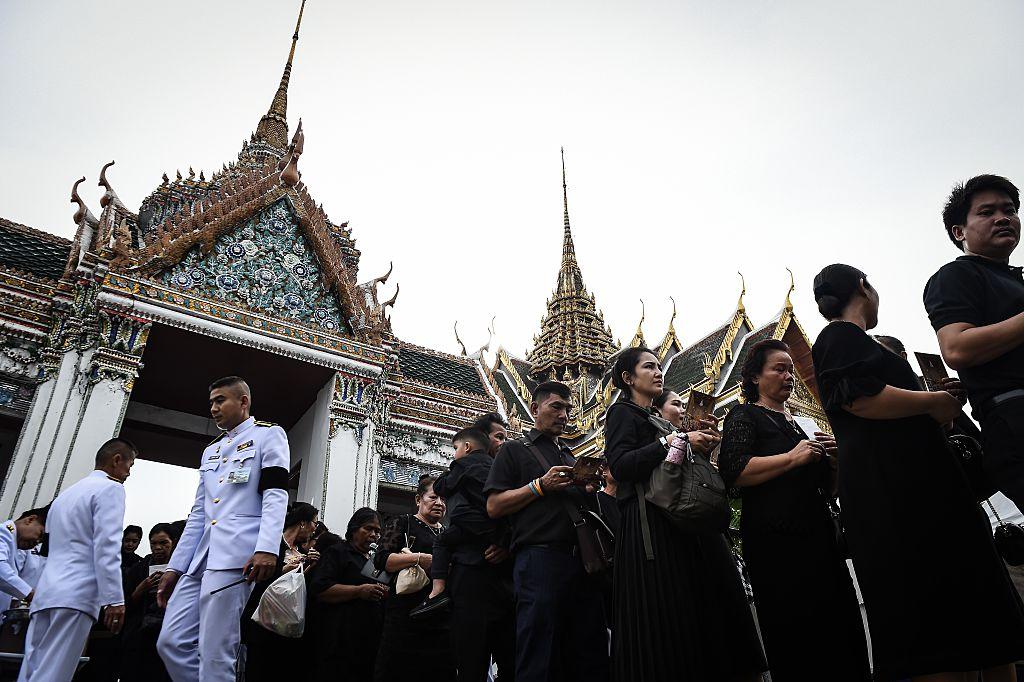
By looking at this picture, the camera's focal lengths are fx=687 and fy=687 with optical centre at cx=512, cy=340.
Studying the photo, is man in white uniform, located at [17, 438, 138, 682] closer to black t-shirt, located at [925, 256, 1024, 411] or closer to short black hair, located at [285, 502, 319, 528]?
short black hair, located at [285, 502, 319, 528]

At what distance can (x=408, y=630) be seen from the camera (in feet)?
15.0

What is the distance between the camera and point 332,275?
1043 cm

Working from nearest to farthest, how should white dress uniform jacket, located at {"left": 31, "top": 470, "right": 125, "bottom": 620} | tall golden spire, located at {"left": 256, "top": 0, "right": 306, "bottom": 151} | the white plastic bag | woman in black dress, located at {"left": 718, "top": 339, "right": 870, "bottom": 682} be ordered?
woman in black dress, located at {"left": 718, "top": 339, "right": 870, "bottom": 682}, white dress uniform jacket, located at {"left": 31, "top": 470, "right": 125, "bottom": 620}, the white plastic bag, tall golden spire, located at {"left": 256, "top": 0, "right": 306, "bottom": 151}

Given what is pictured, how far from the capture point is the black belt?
2.32 metres

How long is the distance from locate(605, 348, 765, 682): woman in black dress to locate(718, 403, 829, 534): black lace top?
14cm

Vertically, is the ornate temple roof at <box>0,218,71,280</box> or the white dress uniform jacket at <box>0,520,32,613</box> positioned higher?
the ornate temple roof at <box>0,218,71,280</box>

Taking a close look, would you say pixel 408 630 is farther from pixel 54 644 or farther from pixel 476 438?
pixel 54 644

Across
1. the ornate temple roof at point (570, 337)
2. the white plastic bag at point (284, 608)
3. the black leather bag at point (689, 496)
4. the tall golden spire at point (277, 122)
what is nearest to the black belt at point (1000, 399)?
the black leather bag at point (689, 496)

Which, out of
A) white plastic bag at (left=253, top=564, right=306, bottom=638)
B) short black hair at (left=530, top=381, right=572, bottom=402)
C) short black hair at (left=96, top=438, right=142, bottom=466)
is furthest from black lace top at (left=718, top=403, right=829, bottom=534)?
short black hair at (left=96, top=438, right=142, bottom=466)

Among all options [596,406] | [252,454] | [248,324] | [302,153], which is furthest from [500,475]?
[596,406]

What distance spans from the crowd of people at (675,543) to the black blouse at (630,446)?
13mm

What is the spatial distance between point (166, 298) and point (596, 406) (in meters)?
10.3

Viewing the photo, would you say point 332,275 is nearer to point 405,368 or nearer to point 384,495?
point 405,368

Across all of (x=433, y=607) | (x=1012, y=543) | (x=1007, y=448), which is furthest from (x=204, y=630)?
(x=1012, y=543)
